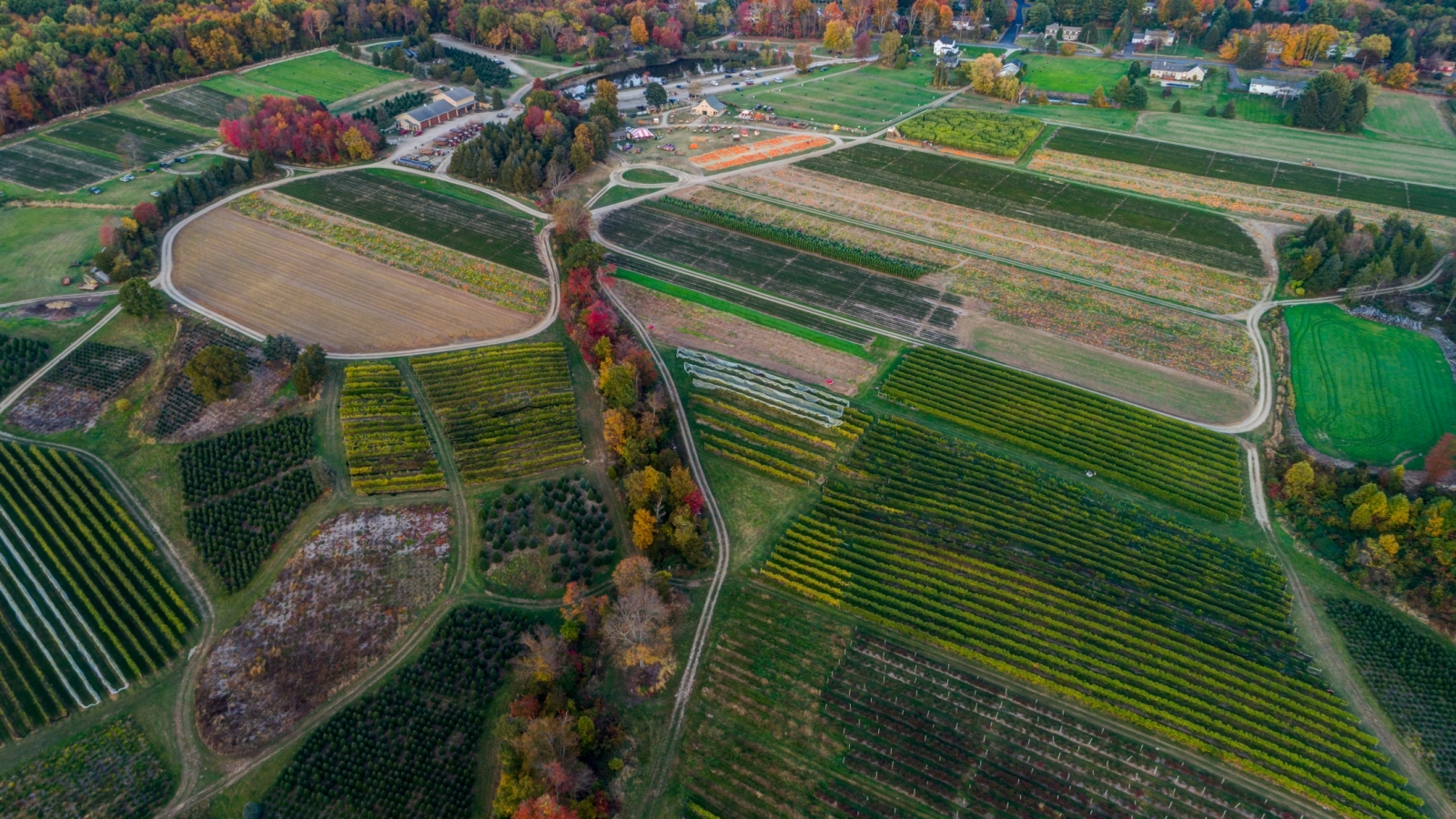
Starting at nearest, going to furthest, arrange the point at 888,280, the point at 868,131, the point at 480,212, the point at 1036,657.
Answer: the point at 1036,657, the point at 888,280, the point at 480,212, the point at 868,131

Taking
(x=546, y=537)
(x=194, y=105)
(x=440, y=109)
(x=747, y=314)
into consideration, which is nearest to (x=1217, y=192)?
(x=747, y=314)

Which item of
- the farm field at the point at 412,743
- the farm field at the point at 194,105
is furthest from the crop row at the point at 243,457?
the farm field at the point at 194,105

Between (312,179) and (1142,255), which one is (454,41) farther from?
(1142,255)

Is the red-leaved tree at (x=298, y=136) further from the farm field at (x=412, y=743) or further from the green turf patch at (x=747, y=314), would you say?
the farm field at (x=412, y=743)

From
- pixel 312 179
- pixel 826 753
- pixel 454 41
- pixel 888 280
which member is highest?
pixel 454 41

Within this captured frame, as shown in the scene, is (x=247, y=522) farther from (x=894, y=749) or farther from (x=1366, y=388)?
(x=1366, y=388)

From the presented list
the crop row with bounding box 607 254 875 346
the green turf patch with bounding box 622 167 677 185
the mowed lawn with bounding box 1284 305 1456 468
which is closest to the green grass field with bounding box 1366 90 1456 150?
the mowed lawn with bounding box 1284 305 1456 468

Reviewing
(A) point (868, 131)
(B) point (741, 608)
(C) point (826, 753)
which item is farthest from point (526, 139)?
(C) point (826, 753)
